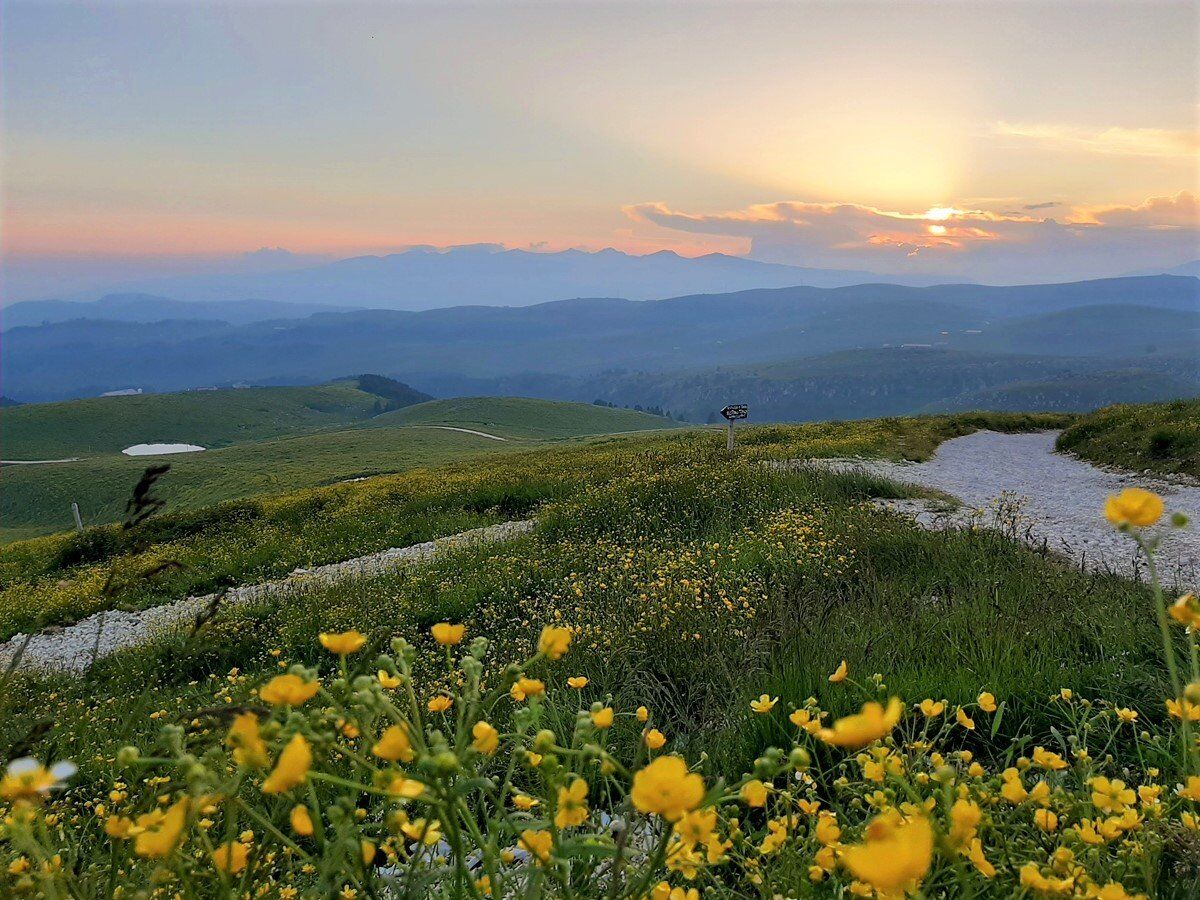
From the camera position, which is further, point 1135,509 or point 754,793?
point 1135,509

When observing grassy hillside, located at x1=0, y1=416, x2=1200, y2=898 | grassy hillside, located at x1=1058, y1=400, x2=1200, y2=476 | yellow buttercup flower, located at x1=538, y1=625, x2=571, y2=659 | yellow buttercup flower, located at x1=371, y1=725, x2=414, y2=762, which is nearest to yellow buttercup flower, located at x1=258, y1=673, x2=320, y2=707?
grassy hillside, located at x1=0, y1=416, x2=1200, y2=898

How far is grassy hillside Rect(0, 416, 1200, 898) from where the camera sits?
5.13 feet

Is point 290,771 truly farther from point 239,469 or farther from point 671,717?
point 239,469

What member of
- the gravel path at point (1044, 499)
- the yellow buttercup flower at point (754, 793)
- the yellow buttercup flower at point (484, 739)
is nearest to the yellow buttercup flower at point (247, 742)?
the yellow buttercup flower at point (484, 739)

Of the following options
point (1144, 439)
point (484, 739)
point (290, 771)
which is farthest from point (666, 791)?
point (1144, 439)

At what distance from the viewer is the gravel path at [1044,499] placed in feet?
34.5

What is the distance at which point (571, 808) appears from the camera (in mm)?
1521

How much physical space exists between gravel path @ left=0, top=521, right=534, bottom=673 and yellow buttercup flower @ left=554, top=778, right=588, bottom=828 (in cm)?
1198

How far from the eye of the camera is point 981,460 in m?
24.5

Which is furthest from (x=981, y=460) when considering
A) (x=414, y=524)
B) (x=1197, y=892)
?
(x=1197, y=892)

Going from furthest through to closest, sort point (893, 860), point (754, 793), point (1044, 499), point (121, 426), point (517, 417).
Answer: point (121, 426) < point (517, 417) < point (1044, 499) < point (754, 793) < point (893, 860)

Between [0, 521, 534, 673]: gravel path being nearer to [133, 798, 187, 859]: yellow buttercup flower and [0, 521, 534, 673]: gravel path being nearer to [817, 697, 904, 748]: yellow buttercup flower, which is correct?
[133, 798, 187, 859]: yellow buttercup flower

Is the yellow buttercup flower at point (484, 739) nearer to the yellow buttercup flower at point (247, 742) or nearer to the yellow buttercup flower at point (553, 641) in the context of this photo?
the yellow buttercup flower at point (553, 641)

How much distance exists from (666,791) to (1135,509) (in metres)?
1.46
